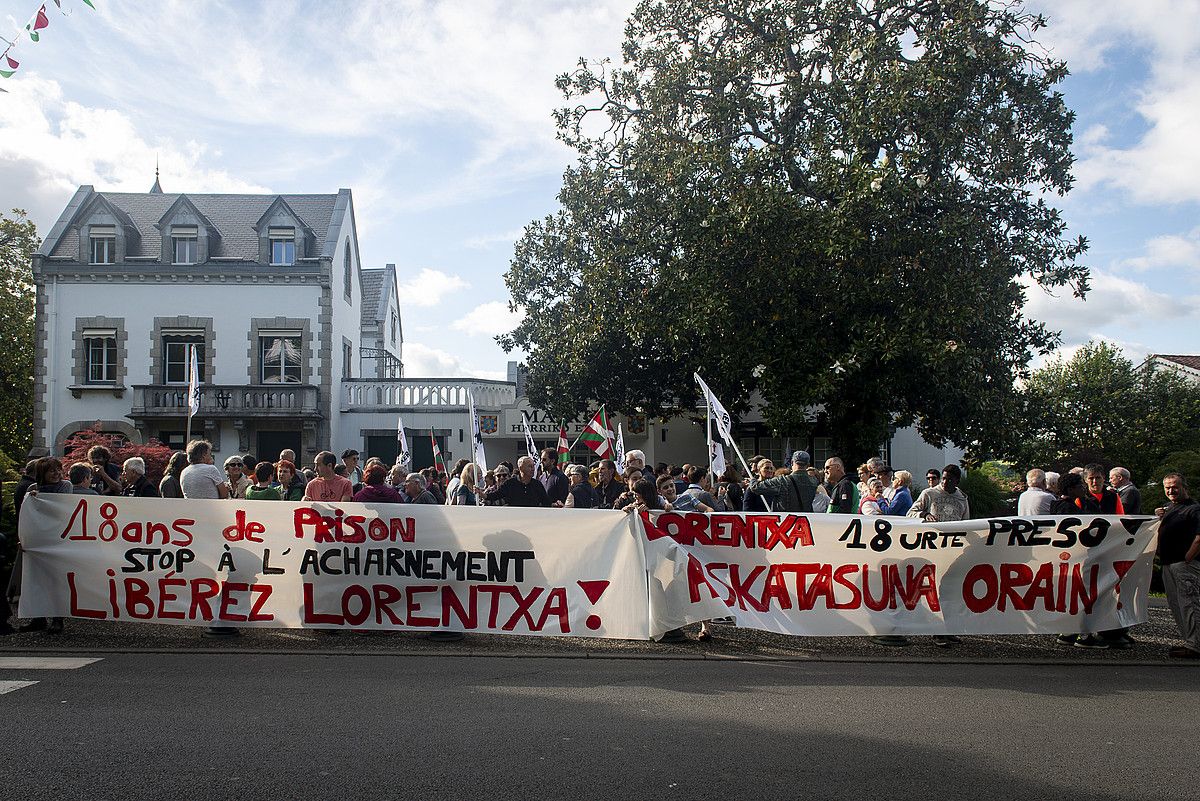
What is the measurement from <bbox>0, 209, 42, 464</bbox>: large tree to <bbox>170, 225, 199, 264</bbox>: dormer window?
381 inches

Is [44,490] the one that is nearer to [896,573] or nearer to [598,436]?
[896,573]

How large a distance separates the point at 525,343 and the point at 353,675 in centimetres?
1985

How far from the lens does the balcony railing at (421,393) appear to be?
30.7 metres

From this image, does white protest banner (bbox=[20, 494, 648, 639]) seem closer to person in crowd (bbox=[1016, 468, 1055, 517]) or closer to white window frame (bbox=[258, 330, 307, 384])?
person in crowd (bbox=[1016, 468, 1055, 517])

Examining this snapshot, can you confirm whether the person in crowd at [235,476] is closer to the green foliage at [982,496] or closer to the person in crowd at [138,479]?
the person in crowd at [138,479]

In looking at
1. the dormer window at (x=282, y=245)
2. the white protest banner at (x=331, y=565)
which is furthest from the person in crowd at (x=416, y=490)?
the dormer window at (x=282, y=245)

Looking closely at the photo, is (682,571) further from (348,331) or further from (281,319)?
(348,331)

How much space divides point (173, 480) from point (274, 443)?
2164 cm

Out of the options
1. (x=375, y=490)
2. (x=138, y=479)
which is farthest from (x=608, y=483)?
(x=138, y=479)

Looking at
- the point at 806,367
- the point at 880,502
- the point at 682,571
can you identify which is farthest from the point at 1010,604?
the point at 806,367

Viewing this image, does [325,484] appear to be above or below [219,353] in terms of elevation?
below

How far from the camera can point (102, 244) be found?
3125 cm

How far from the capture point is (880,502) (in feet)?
33.2

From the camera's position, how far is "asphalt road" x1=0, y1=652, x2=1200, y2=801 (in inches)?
189
